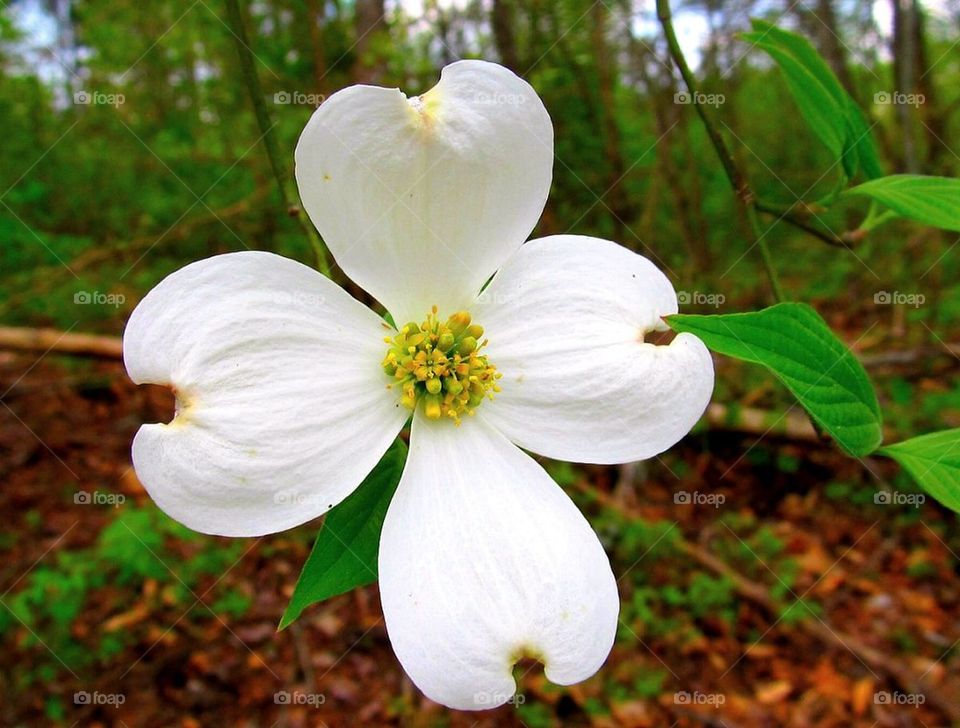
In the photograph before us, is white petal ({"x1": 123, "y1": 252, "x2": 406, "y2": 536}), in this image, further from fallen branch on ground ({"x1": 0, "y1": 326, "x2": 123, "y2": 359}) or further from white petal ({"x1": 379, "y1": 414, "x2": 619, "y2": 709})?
fallen branch on ground ({"x1": 0, "y1": 326, "x2": 123, "y2": 359})

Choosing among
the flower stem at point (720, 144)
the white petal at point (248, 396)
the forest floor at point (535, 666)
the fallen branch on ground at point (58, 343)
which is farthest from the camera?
the fallen branch on ground at point (58, 343)

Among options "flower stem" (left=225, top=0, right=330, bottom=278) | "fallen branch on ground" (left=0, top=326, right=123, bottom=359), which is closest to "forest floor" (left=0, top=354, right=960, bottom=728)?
"fallen branch on ground" (left=0, top=326, right=123, bottom=359)

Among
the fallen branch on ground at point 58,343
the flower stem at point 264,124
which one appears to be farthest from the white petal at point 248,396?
the fallen branch on ground at point 58,343

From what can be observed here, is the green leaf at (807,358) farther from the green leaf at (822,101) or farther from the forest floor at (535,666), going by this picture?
the forest floor at (535,666)

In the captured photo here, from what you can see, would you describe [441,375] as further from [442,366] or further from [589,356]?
[589,356]

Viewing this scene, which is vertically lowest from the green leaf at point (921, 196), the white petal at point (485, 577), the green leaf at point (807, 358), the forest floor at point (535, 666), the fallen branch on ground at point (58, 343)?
the forest floor at point (535, 666)

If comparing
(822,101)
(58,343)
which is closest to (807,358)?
(822,101)

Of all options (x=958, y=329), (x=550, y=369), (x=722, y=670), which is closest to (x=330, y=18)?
(x=550, y=369)
